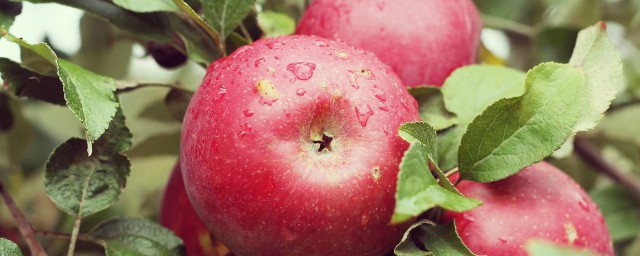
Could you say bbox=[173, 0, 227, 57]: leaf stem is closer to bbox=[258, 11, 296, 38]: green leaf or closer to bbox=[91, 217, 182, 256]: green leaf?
bbox=[258, 11, 296, 38]: green leaf

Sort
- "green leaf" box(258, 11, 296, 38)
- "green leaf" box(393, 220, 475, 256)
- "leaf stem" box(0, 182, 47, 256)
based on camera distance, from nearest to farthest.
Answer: "green leaf" box(393, 220, 475, 256)
"leaf stem" box(0, 182, 47, 256)
"green leaf" box(258, 11, 296, 38)

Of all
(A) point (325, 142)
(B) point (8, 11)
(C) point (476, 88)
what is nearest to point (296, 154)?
(A) point (325, 142)

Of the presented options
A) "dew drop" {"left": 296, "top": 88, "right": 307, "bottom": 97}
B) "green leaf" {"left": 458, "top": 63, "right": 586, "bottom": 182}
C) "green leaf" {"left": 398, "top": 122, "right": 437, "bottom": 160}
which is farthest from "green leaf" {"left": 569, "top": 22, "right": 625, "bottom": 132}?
"dew drop" {"left": 296, "top": 88, "right": 307, "bottom": 97}

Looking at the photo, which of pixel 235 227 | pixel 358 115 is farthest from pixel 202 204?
pixel 358 115

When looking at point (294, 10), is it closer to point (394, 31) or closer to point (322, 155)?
point (394, 31)

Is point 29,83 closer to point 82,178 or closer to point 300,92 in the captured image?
point 82,178
